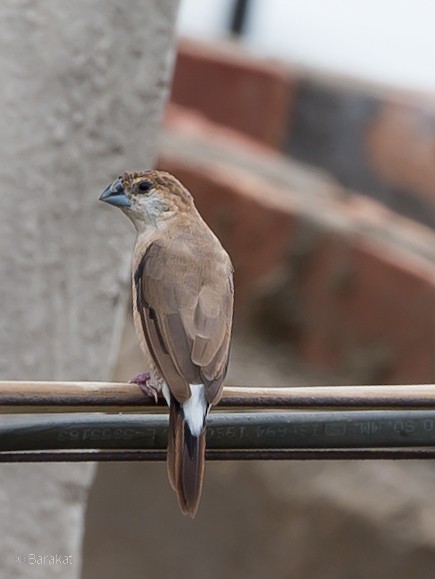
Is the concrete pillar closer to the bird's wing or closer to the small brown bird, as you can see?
the small brown bird

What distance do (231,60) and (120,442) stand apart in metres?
4.68

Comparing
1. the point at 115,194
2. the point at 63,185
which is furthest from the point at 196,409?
the point at 63,185

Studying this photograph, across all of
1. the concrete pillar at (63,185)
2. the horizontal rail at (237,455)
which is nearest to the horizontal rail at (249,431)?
the horizontal rail at (237,455)

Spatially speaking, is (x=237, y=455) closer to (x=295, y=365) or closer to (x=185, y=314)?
(x=185, y=314)

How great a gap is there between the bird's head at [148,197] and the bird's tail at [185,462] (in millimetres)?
1086

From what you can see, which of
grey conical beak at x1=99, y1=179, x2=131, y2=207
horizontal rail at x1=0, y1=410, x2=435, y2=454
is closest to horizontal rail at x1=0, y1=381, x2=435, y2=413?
horizontal rail at x1=0, y1=410, x2=435, y2=454

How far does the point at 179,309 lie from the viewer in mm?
3256

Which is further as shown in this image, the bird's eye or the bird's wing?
the bird's eye

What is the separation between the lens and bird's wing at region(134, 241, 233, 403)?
298cm

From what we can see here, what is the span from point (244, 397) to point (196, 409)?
27 centimetres

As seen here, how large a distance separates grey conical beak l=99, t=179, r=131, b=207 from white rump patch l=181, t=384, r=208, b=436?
0.86m

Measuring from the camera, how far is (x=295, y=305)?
5.31m

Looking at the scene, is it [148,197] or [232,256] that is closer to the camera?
Answer: [148,197]

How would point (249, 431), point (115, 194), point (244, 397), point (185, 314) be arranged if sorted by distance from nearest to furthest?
point (249, 431) < point (244, 397) < point (185, 314) < point (115, 194)
